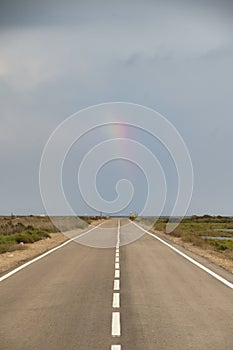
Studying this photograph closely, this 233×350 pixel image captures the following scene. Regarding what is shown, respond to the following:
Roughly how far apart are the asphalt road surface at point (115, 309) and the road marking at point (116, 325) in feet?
0.05

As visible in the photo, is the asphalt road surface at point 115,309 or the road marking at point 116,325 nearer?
the asphalt road surface at point 115,309

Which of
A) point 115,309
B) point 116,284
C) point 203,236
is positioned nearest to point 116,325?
point 115,309

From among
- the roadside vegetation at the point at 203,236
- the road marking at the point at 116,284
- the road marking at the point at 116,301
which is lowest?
the road marking at the point at 116,301

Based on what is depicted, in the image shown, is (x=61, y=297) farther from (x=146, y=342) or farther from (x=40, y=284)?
(x=146, y=342)

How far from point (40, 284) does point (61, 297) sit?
2.07 meters

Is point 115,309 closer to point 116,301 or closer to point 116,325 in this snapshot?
point 116,301

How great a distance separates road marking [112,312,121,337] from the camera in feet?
23.0

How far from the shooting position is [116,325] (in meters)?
7.50

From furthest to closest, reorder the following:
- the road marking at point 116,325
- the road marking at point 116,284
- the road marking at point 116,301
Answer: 1. the road marking at point 116,284
2. the road marking at point 116,301
3. the road marking at point 116,325

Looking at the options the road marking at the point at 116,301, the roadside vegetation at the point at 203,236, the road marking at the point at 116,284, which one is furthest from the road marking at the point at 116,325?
the roadside vegetation at the point at 203,236

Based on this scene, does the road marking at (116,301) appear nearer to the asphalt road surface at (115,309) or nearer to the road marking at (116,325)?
the asphalt road surface at (115,309)

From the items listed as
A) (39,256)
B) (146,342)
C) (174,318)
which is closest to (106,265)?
(39,256)

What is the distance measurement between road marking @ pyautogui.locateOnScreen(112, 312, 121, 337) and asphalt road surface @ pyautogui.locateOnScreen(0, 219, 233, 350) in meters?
0.02

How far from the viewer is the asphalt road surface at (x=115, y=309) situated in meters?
6.61
